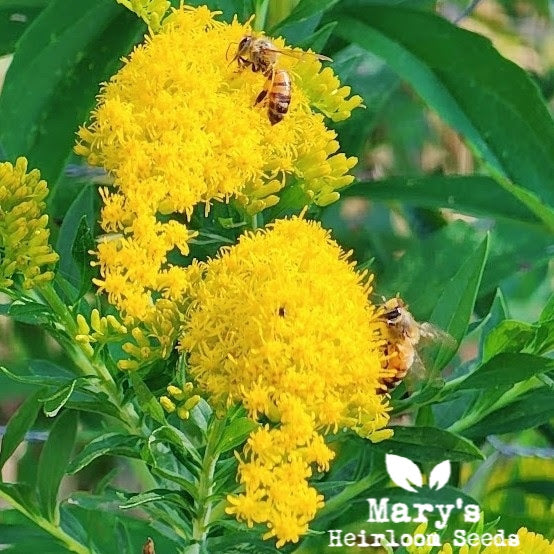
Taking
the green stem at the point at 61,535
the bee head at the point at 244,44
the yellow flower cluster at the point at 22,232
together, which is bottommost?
the green stem at the point at 61,535

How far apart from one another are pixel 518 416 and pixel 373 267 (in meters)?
0.26

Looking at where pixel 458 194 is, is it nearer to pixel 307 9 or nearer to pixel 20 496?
pixel 307 9

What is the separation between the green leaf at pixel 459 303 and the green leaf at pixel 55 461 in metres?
0.25

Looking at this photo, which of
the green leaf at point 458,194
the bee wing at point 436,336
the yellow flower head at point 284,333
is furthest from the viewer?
the green leaf at point 458,194

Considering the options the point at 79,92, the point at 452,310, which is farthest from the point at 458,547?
the point at 79,92

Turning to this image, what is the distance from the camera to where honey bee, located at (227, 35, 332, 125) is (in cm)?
46

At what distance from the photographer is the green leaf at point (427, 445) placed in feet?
1.56

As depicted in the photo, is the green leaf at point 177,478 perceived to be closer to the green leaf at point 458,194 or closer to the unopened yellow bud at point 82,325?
the unopened yellow bud at point 82,325

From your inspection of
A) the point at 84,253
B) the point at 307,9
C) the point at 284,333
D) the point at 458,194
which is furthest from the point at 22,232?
the point at 458,194

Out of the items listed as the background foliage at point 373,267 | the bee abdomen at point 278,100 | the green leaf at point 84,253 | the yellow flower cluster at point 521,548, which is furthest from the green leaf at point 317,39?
the yellow flower cluster at point 521,548

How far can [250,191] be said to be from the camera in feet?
1.50

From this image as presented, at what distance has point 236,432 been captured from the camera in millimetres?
417

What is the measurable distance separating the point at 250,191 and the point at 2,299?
402 mm

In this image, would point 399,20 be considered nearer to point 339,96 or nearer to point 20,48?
point 339,96
